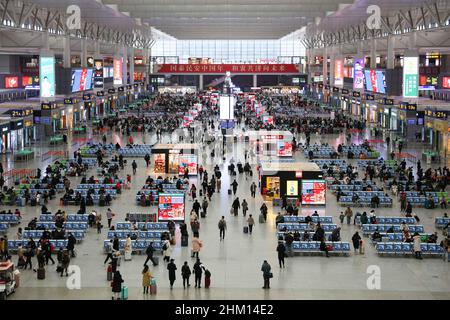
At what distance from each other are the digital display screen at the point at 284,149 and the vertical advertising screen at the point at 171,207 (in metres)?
20.5

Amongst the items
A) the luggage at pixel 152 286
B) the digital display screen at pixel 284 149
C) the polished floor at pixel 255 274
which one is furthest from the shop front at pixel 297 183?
the digital display screen at pixel 284 149

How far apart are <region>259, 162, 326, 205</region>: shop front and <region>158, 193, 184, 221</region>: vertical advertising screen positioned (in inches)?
239

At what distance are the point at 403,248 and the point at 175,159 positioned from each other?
62.8ft

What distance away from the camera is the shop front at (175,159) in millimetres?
40250

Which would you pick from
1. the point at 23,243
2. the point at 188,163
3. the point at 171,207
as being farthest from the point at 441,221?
the point at 188,163

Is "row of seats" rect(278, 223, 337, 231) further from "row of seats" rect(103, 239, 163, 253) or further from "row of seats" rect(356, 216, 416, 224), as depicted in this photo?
"row of seats" rect(103, 239, 163, 253)

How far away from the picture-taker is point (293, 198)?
32.2 meters

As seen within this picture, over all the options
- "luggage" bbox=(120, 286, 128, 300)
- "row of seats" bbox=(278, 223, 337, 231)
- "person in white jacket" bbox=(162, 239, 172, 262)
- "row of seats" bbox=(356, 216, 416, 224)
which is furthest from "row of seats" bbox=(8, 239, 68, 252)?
"row of seats" bbox=(356, 216, 416, 224)

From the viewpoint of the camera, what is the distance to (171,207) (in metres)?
28.1

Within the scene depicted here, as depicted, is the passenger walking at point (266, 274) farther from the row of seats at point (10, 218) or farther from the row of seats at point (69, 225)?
the row of seats at point (10, 218)

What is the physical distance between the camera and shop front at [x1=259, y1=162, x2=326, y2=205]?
32.3 m
